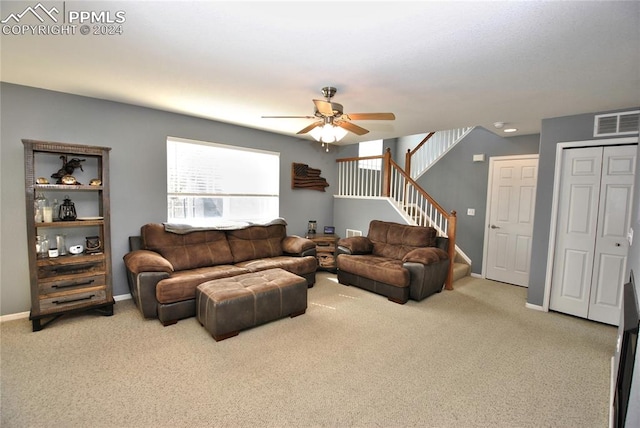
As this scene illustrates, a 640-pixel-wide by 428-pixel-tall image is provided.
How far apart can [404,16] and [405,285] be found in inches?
119

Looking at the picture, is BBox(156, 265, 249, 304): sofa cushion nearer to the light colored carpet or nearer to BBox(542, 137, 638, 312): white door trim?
the light colored carpet

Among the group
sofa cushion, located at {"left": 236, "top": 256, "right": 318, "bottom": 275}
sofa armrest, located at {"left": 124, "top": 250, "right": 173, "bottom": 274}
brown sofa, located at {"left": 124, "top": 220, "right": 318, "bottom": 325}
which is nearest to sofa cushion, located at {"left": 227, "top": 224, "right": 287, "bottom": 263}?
brown sofa, located at {"left": 124, "top": 220, "right": 318, "bottom": 325}

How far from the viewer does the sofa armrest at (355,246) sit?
187 inches

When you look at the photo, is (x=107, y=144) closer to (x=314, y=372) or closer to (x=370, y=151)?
(x=314, y=372)

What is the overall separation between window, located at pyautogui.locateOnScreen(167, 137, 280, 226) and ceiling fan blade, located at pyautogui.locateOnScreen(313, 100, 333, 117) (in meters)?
2.43

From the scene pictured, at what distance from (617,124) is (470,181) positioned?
225 centimetres

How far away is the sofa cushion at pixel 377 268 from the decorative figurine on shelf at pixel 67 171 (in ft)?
11.6

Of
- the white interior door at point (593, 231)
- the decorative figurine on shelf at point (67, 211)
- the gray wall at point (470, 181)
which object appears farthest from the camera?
the gray wall at point (470, 181)

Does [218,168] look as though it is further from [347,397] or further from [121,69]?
[347,397]

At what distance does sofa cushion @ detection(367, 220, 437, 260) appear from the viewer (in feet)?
14.8

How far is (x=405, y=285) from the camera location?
383 centimetres

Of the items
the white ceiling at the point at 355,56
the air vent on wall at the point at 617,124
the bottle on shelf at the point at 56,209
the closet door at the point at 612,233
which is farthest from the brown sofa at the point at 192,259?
the air vent on wall at the point at 617,124

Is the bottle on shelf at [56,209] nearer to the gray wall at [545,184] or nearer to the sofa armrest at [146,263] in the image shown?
the sofa armrest at [146,263]

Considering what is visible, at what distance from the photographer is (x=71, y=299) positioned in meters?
3.03
